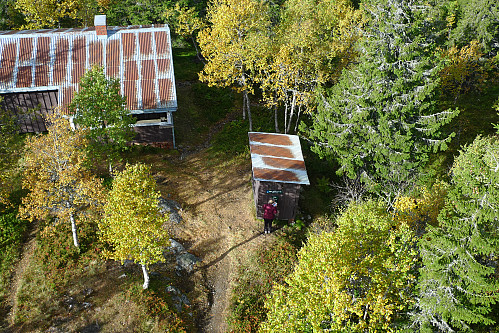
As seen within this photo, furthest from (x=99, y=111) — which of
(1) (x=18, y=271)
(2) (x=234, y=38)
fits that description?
(2) (x=234, y=38)

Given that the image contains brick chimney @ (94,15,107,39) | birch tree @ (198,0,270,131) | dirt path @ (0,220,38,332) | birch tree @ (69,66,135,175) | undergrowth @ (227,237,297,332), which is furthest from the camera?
brick chimney @ (94,15,107,39)

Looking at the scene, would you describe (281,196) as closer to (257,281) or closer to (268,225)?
(268,225)

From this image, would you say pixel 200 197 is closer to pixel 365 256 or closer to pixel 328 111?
pixel 328 111

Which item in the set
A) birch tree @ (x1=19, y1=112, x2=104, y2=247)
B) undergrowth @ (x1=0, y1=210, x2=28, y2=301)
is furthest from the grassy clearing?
birch tree @ (x1=19, y1=112, x2=104, y2=247)

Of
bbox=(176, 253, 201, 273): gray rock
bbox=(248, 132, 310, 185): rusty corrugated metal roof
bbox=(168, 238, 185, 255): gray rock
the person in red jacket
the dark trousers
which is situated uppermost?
bbox=(248, 132, 310, 185): rusty corrugated metal roof

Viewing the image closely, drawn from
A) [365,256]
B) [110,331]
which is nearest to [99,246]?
[110,331]

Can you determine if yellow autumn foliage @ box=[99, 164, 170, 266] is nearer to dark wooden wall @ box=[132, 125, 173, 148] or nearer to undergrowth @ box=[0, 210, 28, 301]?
undergrowth @ box=[0, 210, 28, 301]

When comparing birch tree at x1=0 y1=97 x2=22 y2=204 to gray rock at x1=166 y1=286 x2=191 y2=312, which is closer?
gray rock at x1=166 y1=286 x2=191 y2=312
